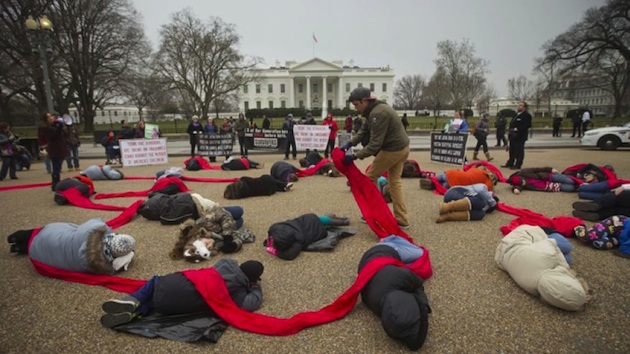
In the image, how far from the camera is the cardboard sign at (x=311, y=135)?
14727 millimetres

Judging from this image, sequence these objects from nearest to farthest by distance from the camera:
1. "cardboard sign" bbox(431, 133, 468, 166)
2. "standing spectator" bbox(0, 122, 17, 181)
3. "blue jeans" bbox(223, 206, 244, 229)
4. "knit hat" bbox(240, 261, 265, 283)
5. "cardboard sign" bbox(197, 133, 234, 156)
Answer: "knit hat" bbox(240, 261, 265, 283), "blue jeans" bbox(223, 206, 244, 229), "standing spectator" bbox(0, 122, 17, 181), "cardboard sign" bbox(431, 133, 468, 166), "cardboard sign" bbox(197, 133, 234, 156)

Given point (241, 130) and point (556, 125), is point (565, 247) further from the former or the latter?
point (556, 125)

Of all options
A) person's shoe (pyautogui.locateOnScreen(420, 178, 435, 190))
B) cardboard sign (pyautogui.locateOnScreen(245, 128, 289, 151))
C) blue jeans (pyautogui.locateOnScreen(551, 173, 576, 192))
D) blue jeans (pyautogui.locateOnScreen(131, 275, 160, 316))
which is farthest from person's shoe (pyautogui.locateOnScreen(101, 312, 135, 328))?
cardboard sign (pyautogui.locateOnScreen(245, 128, 289, 151))

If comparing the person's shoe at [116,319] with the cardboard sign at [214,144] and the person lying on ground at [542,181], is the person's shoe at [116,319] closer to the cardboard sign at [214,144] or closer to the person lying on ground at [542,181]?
the person lying on ground at [542,181]

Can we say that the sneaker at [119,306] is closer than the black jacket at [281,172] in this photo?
Yes

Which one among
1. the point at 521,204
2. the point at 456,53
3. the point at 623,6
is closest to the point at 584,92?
the point at 456,53

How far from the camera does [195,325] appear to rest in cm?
263

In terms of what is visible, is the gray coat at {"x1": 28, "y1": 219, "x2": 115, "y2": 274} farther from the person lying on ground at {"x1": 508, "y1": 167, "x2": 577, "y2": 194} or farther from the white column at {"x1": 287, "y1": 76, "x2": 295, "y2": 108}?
the white column at {"x1": 287, "y1": 76, "x2": 295, "y2": 108}

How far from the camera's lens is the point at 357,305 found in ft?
9.81

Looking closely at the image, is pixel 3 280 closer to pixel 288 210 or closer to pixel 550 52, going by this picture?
pixel 288 210

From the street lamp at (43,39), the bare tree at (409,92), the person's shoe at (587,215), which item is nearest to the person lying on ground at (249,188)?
the person's shoe at (587,215)

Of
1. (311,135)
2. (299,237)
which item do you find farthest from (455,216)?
(311,135)

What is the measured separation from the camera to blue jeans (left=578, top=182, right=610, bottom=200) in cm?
587

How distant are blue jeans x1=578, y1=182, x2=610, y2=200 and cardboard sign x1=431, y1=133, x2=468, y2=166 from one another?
460 centimetres
